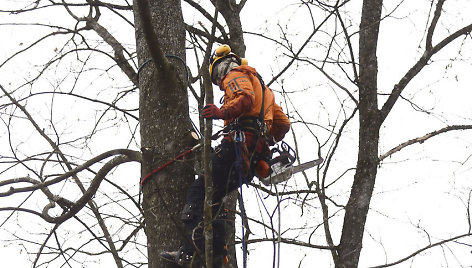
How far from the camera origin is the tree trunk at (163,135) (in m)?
3.46

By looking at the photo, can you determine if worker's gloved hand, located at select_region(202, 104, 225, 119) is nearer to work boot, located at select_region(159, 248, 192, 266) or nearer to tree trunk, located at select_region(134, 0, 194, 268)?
tree trunk, located at select_region(134, 0, 194, 268)

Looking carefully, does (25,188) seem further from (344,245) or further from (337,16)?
(337,16)

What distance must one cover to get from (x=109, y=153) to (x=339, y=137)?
194cm

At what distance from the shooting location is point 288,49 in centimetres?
562

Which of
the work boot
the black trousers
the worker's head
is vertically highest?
the worker's head

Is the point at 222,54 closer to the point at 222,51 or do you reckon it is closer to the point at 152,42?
the point at 222,51

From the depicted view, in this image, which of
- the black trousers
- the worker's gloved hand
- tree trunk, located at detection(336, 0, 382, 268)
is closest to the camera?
the worker's gloved hand

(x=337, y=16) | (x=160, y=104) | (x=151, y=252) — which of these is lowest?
(x=151, y=252)

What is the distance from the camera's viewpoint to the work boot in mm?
3291

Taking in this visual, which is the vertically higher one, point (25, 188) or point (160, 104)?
point (160, 104)

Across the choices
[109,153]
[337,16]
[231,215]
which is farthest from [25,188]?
[337,16]

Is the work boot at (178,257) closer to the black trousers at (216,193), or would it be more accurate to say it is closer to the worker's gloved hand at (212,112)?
the black trousers at (216,193)

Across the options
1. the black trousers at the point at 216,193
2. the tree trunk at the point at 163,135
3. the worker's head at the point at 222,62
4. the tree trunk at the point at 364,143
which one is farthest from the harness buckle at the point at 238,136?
the tree trunk at the point at 364,143

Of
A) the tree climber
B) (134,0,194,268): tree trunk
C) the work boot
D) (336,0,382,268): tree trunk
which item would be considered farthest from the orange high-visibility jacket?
(336,0,382,268): tree trunk
